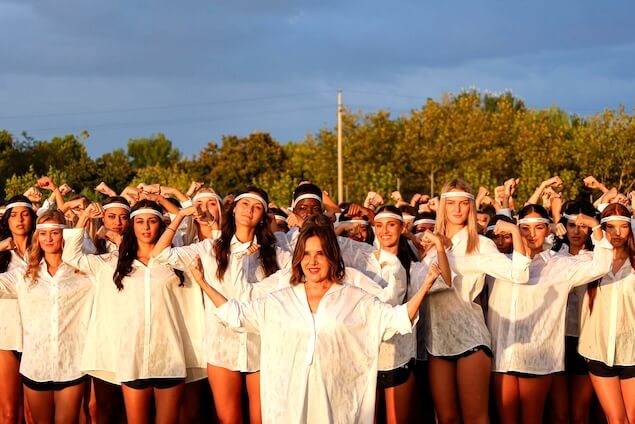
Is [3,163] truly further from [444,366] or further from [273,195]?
[444,366]

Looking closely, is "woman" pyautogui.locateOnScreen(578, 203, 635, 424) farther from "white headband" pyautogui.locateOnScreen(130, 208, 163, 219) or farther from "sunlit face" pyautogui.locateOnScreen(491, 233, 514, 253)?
"white headband" pyautogui.locateOnScreen(130, 208, 163, 219)

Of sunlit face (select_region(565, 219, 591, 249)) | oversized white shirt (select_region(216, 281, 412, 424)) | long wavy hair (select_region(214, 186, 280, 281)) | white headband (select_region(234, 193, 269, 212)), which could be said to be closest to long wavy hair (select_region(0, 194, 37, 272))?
long wavy hair (select_region(214, 186, 280, 281))

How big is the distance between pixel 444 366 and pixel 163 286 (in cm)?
250

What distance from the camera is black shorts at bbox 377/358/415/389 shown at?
8.90m

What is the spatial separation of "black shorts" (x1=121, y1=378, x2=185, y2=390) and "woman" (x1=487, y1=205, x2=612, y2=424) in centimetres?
280

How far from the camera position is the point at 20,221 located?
1030cm

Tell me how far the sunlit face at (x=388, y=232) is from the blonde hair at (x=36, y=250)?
2.86 m

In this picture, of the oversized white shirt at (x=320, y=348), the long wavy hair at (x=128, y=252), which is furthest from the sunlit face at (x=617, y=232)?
the long wavy hair at (x=128, y=252)

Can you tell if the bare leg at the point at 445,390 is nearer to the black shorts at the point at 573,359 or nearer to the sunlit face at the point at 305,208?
the black shorts at the point at 573,359

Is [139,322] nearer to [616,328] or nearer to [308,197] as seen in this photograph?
[308,197]

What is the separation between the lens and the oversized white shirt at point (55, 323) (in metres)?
9.38

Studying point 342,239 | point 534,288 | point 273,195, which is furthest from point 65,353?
point 273,195

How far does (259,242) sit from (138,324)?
1.26m

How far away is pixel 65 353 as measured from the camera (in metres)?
9.40
